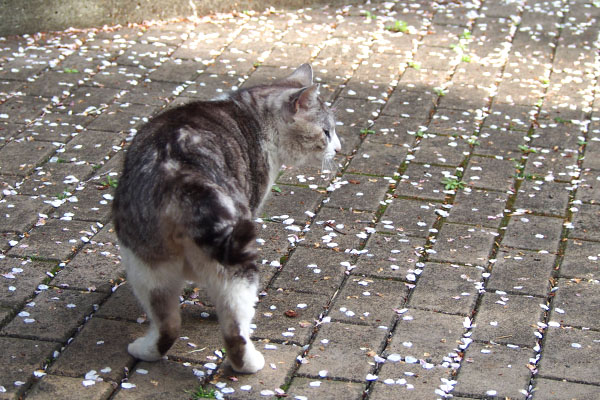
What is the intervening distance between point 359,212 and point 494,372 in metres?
1.88

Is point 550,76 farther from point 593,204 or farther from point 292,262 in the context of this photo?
point 292,262

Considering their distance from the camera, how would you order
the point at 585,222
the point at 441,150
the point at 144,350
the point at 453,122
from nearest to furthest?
1. the point at 144,350
2. the point at 585,222
3. the point at 441,150
4. the point at 453,122

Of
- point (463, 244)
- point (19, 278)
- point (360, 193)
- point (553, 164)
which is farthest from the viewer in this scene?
point (553, 164)

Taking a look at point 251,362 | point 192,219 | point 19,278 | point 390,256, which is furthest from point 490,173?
point 19,278

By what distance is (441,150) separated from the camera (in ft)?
21.9

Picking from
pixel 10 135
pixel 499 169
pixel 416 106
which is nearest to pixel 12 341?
pixel 10 135

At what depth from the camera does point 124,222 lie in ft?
13.1

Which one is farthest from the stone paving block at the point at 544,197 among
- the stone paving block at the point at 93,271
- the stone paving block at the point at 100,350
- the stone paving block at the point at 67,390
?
the stone paving block at the point at 67,390

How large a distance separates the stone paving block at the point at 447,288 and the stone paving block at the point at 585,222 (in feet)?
2.91

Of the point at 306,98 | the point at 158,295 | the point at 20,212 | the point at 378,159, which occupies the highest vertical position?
the point at 306,98

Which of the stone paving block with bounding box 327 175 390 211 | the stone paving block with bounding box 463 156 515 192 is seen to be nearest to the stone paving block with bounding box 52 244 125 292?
the stone paving block with bounding box 327 175 390 211

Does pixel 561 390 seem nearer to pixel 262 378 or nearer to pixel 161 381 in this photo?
pixel 262 378

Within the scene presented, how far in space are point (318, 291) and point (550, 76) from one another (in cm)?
433

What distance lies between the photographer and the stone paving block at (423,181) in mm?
6020
